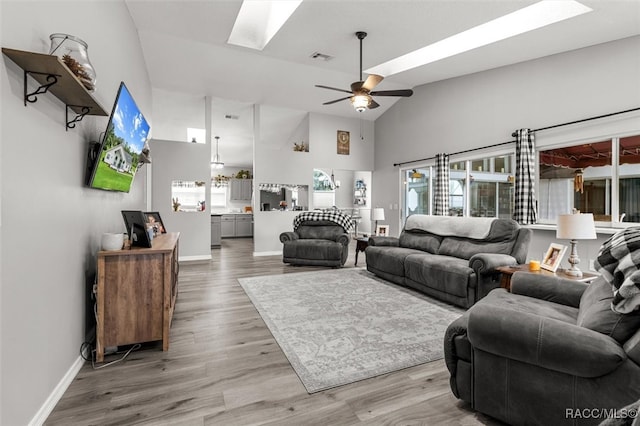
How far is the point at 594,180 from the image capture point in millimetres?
4418

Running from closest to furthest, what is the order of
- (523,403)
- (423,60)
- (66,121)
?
(523,403) < (66,121) < (423,60)

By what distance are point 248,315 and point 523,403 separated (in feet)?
8.06

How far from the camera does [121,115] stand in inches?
102

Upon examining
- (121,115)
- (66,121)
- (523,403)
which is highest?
(121,115)

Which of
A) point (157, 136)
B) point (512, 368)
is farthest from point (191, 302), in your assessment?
point (157, 136)

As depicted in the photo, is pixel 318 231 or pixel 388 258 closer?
pixel 388 258

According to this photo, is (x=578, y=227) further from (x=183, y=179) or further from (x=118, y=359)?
(x=183, y=179)

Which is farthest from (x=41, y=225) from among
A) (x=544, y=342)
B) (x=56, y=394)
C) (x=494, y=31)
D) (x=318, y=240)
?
(x=494, y=31)

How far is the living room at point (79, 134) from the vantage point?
1391mm

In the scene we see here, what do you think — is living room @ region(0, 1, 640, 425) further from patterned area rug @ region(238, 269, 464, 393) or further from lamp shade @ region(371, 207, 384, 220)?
lamp shade @ region(371, 207, 384, 220)

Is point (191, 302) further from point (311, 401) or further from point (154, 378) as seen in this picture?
point (311, 401)

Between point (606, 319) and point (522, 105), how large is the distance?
15.4 ft

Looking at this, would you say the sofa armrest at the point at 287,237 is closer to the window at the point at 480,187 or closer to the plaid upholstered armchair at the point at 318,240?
the plaid upholstered armchair at the point at 318,240

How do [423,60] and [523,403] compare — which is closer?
[523,403]
